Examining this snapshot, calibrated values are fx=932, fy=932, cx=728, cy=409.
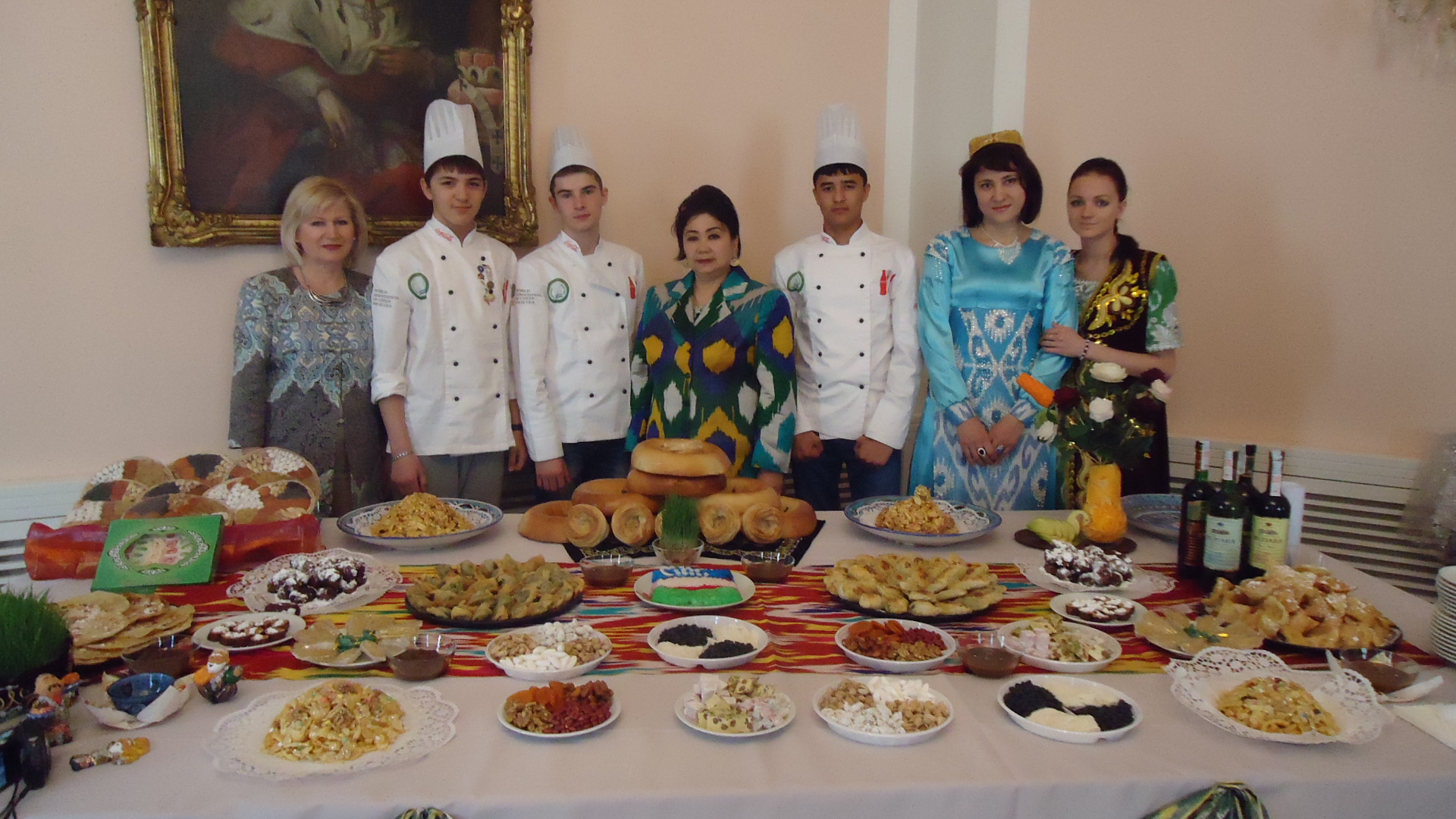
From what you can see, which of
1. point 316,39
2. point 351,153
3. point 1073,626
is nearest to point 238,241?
point 351,153

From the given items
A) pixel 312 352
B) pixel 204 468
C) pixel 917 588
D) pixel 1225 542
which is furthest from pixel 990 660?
pixel 312 352

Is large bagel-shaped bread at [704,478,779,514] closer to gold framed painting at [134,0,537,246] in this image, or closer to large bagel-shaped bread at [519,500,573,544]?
large bagel-shaped bread at [519,500,573,544]

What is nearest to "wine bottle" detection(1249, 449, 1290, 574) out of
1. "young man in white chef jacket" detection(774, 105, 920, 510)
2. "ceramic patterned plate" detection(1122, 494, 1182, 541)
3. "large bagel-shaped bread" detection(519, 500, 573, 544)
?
"ceramic patterned plate" detection(1122, 494, 1182, 541)

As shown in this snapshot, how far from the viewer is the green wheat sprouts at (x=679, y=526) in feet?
7.97

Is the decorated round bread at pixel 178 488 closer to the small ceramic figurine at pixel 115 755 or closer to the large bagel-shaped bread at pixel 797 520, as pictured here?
the small ceramic figurine at pixel 115 755

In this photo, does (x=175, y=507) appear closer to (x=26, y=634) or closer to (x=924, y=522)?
(x=26, y=634)

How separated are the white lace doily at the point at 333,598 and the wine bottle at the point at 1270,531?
204cm

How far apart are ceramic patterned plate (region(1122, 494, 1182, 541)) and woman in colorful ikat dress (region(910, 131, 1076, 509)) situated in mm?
551

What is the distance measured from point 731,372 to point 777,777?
2210mm

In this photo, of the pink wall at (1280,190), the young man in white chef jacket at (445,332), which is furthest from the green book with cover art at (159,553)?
the pink wall at (1280,190)

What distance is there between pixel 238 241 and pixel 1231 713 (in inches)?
151

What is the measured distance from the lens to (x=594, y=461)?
394 centimetres

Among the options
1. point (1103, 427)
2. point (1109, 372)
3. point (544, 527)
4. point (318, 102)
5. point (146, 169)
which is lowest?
point (544, 527)

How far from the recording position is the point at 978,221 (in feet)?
11.7
